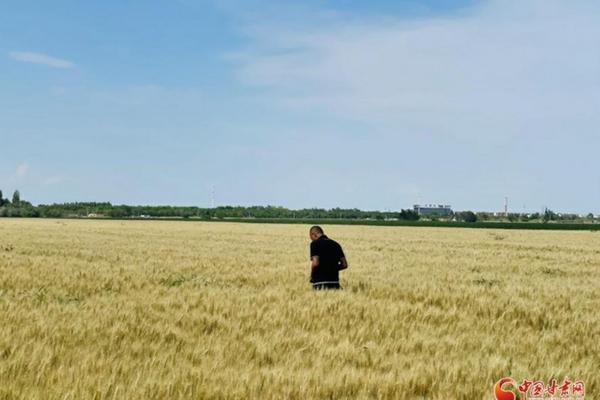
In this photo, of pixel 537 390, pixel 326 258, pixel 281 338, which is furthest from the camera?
pixel 326 258

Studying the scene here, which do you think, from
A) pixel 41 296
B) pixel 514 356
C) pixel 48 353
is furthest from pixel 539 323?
pixel 41 296

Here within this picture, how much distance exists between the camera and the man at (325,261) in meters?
11.7

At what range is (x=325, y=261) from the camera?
38.8ft

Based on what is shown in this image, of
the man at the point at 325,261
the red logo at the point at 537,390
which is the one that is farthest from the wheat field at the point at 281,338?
the man at the point at 325,261

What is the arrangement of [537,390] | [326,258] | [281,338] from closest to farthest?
[537,390], [281,338], [326,258]

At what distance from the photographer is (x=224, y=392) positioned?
4.73 meters

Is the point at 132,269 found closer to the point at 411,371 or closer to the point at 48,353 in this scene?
the point at 48,353

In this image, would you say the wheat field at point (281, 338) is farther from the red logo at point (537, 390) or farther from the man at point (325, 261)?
the man at point (325, 261)

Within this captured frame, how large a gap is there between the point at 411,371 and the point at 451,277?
11035mm

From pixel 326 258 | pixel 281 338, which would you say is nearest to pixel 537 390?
pixel 281 338

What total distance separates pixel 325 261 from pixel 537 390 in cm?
675

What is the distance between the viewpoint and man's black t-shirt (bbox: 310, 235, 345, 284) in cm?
1174

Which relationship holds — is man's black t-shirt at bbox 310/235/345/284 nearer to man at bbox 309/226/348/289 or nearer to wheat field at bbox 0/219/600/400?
man at bbox 309/226/348/289

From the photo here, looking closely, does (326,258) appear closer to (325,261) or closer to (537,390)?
(325,261)
